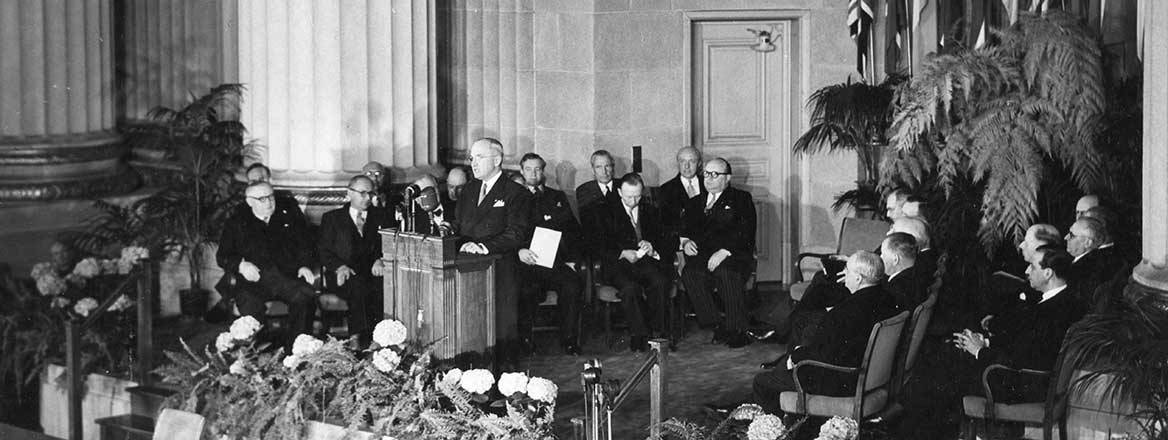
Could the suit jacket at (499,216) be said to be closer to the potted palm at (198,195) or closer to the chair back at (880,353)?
the potted palm at (198,195)

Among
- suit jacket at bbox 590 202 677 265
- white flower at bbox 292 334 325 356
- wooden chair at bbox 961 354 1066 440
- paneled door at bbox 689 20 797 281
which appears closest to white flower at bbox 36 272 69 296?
white flower at bbox 292 334 325 356

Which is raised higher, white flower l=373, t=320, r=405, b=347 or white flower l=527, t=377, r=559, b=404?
white flower l=373, t=320, r=405, b=347

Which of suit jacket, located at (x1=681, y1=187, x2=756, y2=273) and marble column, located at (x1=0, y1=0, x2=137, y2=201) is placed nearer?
suit jacket, located at (x1=681, y1=187, x2=756, y2=273)

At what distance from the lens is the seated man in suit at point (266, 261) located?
1216 cm

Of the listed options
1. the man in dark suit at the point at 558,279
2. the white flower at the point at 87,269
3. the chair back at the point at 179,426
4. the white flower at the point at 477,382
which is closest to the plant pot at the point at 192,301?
the white flower at the point at 87,269

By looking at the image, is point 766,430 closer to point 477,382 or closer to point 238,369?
point 477,382

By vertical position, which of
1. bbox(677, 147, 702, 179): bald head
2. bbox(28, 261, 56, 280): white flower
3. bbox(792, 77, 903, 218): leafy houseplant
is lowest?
bbox(28, 261, 56, 280): white flower

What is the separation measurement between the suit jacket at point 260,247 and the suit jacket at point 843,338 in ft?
14.9

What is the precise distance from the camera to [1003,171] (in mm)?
11281

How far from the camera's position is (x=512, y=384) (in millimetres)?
8312

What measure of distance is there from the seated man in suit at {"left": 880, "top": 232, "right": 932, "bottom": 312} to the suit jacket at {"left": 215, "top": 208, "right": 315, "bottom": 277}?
445 cm

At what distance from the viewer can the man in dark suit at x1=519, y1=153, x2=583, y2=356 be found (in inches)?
495

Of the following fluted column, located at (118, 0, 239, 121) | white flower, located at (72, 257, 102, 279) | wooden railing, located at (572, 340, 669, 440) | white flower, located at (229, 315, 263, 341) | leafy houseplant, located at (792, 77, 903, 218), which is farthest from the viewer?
fluted column, located at (118, 0, 239, 121)

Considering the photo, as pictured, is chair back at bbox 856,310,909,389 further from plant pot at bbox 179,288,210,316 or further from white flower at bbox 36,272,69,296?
plant pot at bbox 179,288,210,316
